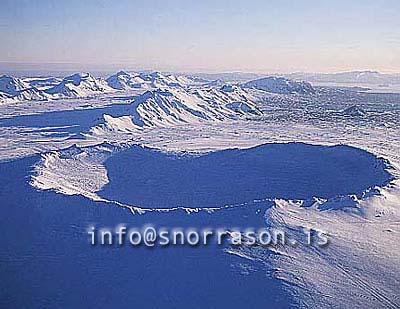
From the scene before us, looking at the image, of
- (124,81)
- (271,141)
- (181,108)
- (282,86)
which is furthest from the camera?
(124,81)

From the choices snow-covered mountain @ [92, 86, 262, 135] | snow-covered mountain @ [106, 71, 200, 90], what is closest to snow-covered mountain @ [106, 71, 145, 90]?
snow-covered mountain @ [106, 71, 200, 90]

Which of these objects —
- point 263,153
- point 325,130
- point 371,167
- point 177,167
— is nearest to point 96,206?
point 177,167

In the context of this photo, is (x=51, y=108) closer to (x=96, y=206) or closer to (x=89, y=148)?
(x=89, y=148)

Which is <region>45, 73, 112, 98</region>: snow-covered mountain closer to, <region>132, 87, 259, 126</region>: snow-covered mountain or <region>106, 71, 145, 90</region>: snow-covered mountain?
<region>106, 71, 145, 90</region>: snow-covered mountain

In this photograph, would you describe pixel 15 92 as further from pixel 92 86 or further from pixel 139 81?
pixel 139 81

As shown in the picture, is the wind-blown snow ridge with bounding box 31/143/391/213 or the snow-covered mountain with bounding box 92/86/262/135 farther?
the snow-covered mountain with bounding box 92/86/262/135

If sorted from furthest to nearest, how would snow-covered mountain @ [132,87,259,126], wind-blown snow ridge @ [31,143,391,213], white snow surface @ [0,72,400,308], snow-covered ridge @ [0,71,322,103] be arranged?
snow-covered ridge @ [0,71,322,103], snow-covered mountain @ [132,87,259,126], wind-blown snow ridge @ [31,143,391,213], white snow surface @ [0,72,400,308]

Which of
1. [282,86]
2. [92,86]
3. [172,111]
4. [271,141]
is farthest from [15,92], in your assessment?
[282,86]

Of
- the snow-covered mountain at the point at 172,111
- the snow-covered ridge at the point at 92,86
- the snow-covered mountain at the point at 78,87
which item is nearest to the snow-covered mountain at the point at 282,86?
the snow-covered ridge at the point at 92,86
